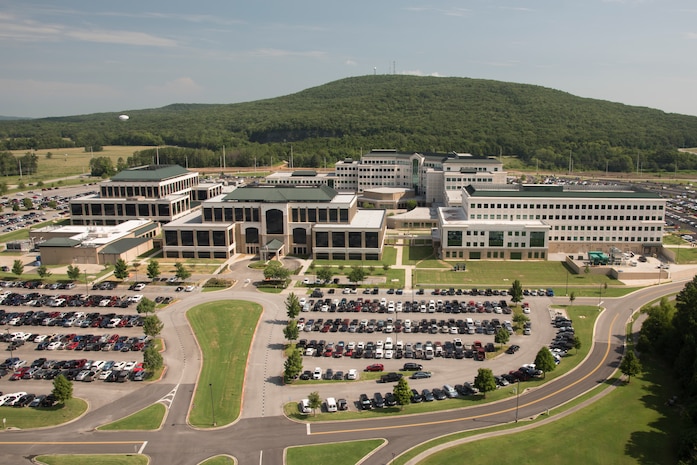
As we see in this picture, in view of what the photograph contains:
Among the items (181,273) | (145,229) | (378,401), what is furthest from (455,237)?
(145,229)

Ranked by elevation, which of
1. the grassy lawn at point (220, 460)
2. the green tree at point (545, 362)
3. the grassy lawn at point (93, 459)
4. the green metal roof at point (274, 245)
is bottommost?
the grassy lawn at point (93, 459)

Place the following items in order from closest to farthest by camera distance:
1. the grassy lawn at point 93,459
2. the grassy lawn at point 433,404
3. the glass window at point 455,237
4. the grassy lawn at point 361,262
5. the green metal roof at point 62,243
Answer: the grassy lawn at point 93,459, the grassy lawn at point 433,404, the green metal roof at point 62,243, the grassy lawn at point 361,262, the glass window at point 455,237

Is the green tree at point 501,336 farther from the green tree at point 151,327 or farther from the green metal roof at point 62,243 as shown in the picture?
the green metal roof at point 62,243

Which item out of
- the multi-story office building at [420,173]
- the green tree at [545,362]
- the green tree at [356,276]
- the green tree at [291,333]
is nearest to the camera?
the green tree at [545,362]

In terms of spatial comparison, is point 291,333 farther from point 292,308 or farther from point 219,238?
point 219,238

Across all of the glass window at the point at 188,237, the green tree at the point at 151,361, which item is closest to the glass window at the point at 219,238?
the glass window at the point at 188,237
